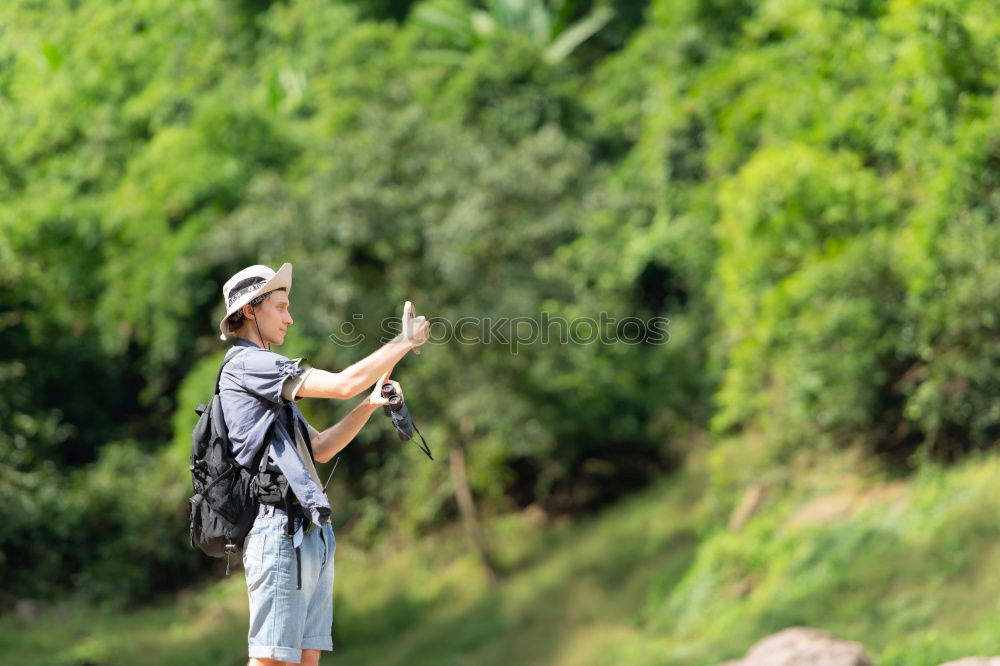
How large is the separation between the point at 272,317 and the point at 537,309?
1105 cm

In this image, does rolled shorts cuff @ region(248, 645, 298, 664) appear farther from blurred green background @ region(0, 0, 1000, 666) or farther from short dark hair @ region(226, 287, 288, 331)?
blurred green background @ region(0, 0, 1000, 666)

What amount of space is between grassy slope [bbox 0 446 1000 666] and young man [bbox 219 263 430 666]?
4948 mm

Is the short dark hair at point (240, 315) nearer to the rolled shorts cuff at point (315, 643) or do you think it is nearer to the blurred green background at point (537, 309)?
the rolled shorts cuff at point (315, 643)

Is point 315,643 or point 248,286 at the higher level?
point 248,286

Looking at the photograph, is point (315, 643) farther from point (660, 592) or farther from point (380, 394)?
point (660, 592)

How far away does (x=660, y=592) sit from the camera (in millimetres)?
13891

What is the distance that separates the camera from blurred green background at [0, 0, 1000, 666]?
1115 centimetres

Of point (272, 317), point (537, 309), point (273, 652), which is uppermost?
point (537, 309)

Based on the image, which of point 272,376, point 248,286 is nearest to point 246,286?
point 248,286

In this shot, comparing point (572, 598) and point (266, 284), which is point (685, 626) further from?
point (266, 284)

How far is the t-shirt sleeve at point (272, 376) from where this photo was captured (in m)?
3.42

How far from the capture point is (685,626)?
1262cm

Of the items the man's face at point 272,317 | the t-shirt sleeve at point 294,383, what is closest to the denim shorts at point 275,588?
the t-shirt sleeve at point 294,383

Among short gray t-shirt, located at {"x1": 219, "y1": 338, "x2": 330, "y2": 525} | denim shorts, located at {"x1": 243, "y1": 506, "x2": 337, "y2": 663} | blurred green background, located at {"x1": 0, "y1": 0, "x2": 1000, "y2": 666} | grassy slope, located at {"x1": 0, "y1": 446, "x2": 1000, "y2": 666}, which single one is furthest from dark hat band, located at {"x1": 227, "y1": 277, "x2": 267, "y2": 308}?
blurred green background, located at {"x1": 0, "y1": 0, "x2": 1000, "y2": 666}
